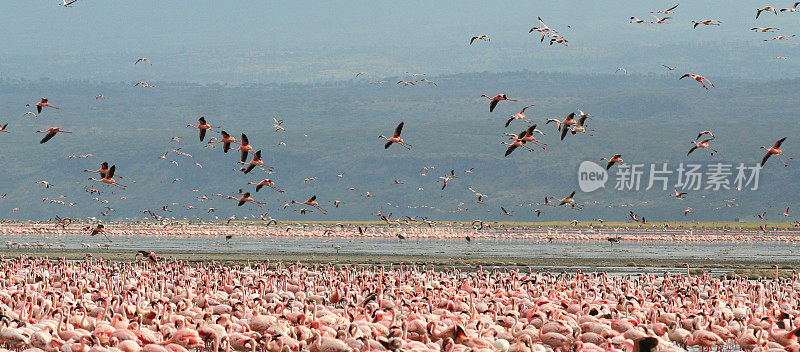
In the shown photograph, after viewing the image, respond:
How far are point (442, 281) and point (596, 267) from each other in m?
18.8

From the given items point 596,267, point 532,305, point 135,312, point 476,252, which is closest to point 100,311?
point 135,312

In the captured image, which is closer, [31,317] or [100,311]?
[31,317]

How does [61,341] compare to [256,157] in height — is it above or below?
below

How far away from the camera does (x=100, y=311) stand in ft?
75.1

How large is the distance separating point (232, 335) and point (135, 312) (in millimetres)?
4136

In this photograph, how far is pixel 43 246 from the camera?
6284 centimetres

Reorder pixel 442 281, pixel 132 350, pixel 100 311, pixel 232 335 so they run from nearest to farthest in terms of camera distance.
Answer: pixel 132 350, pixel 232 335, pixel 100 311, pixel 442 281

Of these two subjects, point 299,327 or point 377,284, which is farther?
point 377,284

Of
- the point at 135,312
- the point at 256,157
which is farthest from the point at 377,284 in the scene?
the point at 135,312

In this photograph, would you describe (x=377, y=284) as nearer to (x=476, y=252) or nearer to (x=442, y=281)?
(x=442, y=281)

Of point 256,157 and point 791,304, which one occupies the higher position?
point 256,157

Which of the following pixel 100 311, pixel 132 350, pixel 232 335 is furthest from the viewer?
pixel 100 311

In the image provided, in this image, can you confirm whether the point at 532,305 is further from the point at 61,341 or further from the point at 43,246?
the point at 43,246

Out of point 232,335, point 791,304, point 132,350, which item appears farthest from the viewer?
point 791,304
